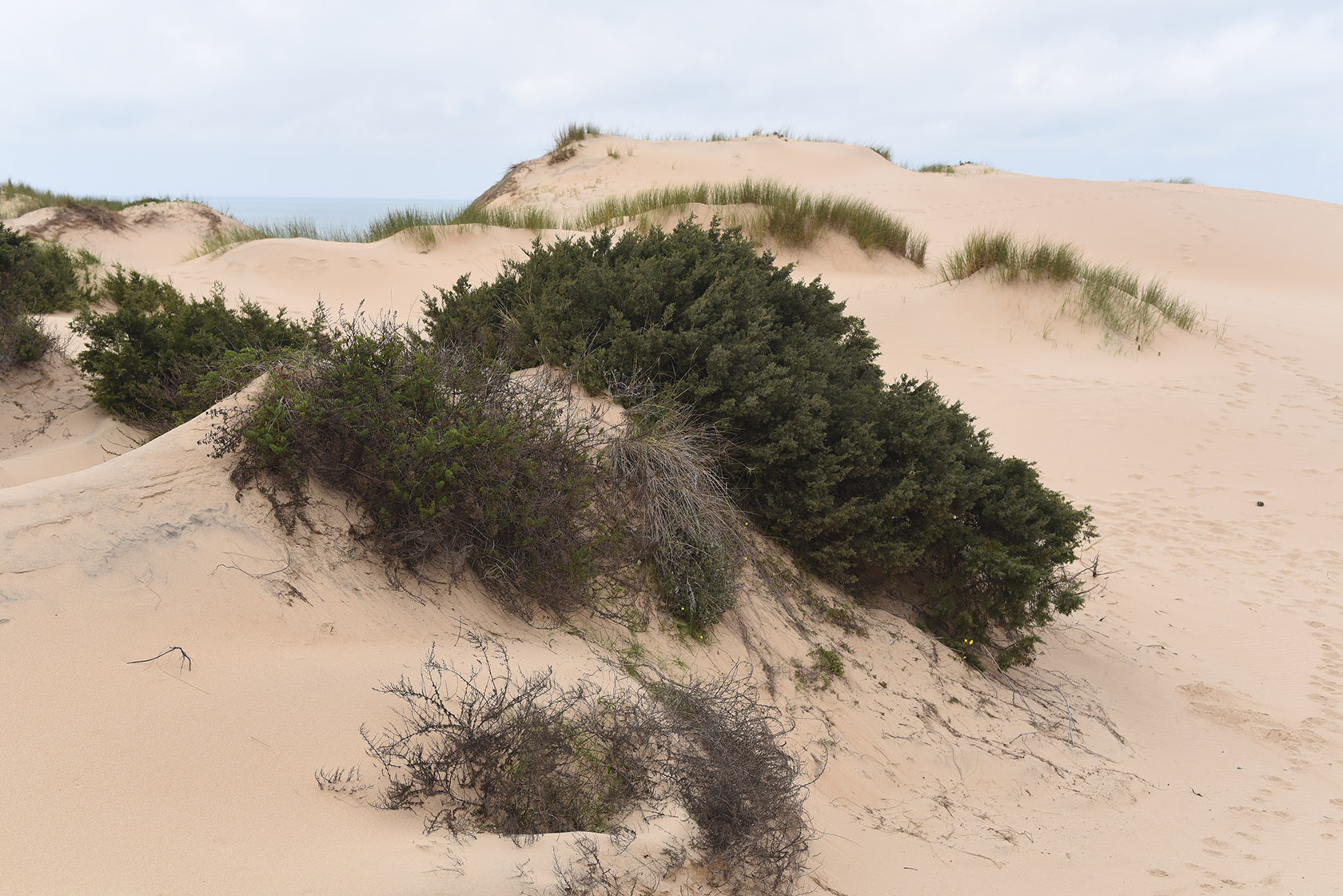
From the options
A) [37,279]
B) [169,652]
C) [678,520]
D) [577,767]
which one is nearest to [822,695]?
[678,520]

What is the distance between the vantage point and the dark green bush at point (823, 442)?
478 centimetres

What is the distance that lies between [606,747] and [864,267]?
13624 mm

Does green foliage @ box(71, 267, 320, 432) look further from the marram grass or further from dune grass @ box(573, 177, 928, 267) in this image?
dune grass @ box(573, 177, 928, 267)

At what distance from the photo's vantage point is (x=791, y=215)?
1489 centimetres

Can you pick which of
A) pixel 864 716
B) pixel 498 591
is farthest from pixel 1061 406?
pixel 498 591

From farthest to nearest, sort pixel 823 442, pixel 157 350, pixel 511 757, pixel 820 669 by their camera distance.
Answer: pixel 157 350 < pixel 823 442 < pixel 820 669 < pixel 511 757

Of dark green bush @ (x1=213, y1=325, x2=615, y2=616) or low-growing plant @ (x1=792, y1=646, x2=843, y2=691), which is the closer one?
dark green bush @ (x1=213, y1=325, x2=615, y2=616)

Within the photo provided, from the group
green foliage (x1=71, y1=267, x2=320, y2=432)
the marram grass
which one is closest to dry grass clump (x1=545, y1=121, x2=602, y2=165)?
the marram grass

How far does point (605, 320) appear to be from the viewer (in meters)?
5.39

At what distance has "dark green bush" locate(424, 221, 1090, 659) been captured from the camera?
4781mm

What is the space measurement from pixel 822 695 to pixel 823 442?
4.84 feet

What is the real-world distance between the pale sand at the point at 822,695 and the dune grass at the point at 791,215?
6.47 meters

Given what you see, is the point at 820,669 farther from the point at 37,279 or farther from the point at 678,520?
the point at 37,279

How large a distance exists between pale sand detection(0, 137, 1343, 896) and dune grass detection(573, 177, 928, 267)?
6466mm
